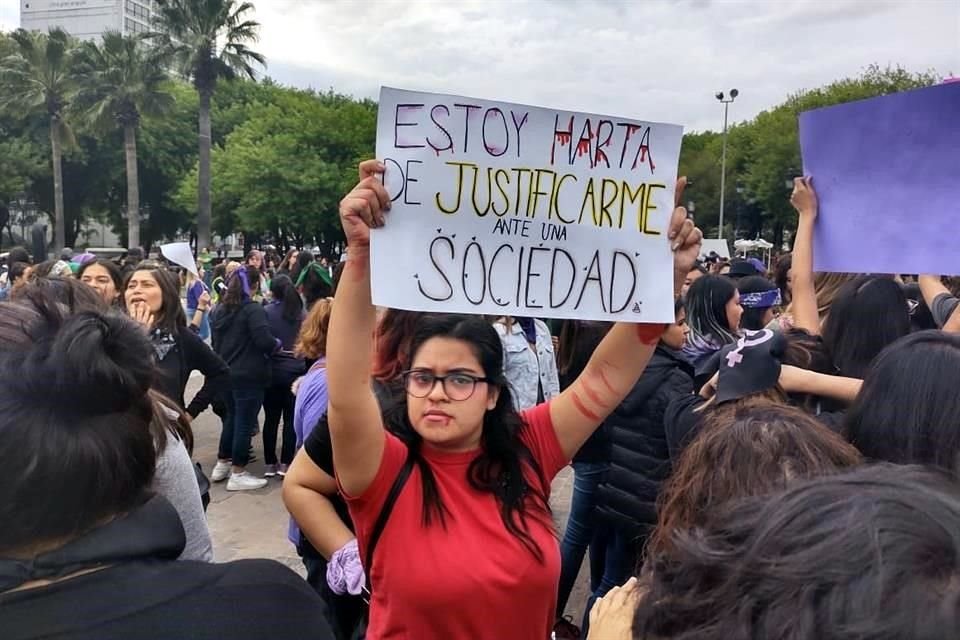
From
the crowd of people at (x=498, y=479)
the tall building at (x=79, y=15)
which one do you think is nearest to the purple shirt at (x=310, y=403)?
the crowd of people at (x=498, y=479)

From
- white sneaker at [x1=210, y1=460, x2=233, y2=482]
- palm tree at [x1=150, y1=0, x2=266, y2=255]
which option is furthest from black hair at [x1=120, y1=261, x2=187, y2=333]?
palm tree at [x1=150, y1=0, x2=266, y2=255]

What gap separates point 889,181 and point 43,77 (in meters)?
39.1

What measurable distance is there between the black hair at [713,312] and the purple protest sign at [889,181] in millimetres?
801

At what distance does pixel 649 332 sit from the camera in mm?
2203

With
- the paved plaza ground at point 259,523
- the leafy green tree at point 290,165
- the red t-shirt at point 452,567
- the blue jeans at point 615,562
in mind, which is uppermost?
the leafy green tree at point 290,165

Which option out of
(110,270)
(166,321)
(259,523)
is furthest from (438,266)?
(259,523)

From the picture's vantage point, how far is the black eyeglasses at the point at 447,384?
83.0 inches

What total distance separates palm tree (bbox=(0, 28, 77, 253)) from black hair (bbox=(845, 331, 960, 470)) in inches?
1488

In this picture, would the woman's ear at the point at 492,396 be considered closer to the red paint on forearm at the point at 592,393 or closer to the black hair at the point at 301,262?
the red paint on forearm at the point at 592,393

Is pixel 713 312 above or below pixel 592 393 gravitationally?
above

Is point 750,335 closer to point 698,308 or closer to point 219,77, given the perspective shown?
point 698,308

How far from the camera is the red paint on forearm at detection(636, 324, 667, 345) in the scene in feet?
7.22

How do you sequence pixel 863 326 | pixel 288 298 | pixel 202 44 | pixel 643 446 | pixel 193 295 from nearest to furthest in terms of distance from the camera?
1. pixel 863 326
2. pixel 643 446
3. pixel 288 298
4. pixel 193 295
5. pixel 202 44

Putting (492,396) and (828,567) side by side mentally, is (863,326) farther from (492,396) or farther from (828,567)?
(828,567)
